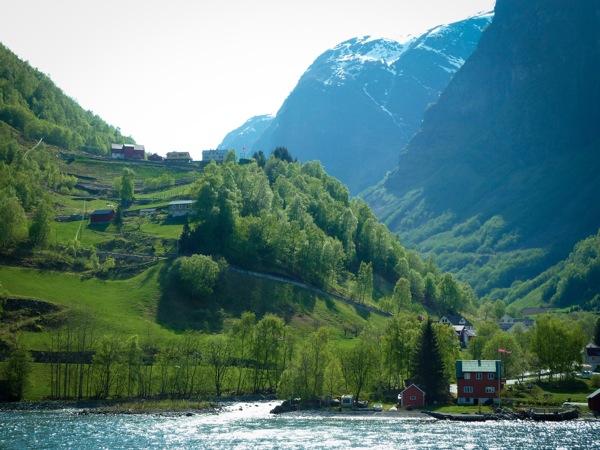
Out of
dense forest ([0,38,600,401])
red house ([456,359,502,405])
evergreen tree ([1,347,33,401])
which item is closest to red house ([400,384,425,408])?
dense forest ([0,38,600,401])

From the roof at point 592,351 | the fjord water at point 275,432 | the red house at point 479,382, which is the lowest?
the fjord water at point 275,432

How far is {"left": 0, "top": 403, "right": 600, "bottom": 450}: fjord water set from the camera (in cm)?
8869

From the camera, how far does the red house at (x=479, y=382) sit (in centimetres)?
12288

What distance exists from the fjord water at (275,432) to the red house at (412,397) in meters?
6.91

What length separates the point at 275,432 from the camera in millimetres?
98438

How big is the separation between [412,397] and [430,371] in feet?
16.7

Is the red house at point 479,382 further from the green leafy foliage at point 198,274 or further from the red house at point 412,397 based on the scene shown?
the green leafy foliage at point 198,274

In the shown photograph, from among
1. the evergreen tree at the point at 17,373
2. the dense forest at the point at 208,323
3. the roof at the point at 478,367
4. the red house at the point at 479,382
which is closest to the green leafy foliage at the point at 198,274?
the dense forest at the point at 208,323

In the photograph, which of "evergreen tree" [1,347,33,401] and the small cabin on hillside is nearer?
"evergreen tree" [1,347,33,401]

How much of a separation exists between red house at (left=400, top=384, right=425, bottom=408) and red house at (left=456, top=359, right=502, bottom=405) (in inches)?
245

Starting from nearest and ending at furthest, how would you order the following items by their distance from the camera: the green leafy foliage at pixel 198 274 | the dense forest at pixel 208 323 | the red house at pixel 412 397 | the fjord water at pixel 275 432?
the fjord water at pixel 275 432, the red house at pixel 412 397, the dense forest at pixel 208 323, the green leafy foliage at pixel 198 274

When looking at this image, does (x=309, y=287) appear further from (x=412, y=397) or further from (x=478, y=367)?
(x=478, y=367)

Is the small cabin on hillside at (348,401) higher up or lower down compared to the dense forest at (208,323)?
lower down

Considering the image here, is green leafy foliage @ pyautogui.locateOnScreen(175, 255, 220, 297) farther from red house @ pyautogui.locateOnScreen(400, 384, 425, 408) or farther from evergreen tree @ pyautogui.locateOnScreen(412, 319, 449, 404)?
red house @ pyautogui.locateOnScreen(400, 384, 425, 408)
